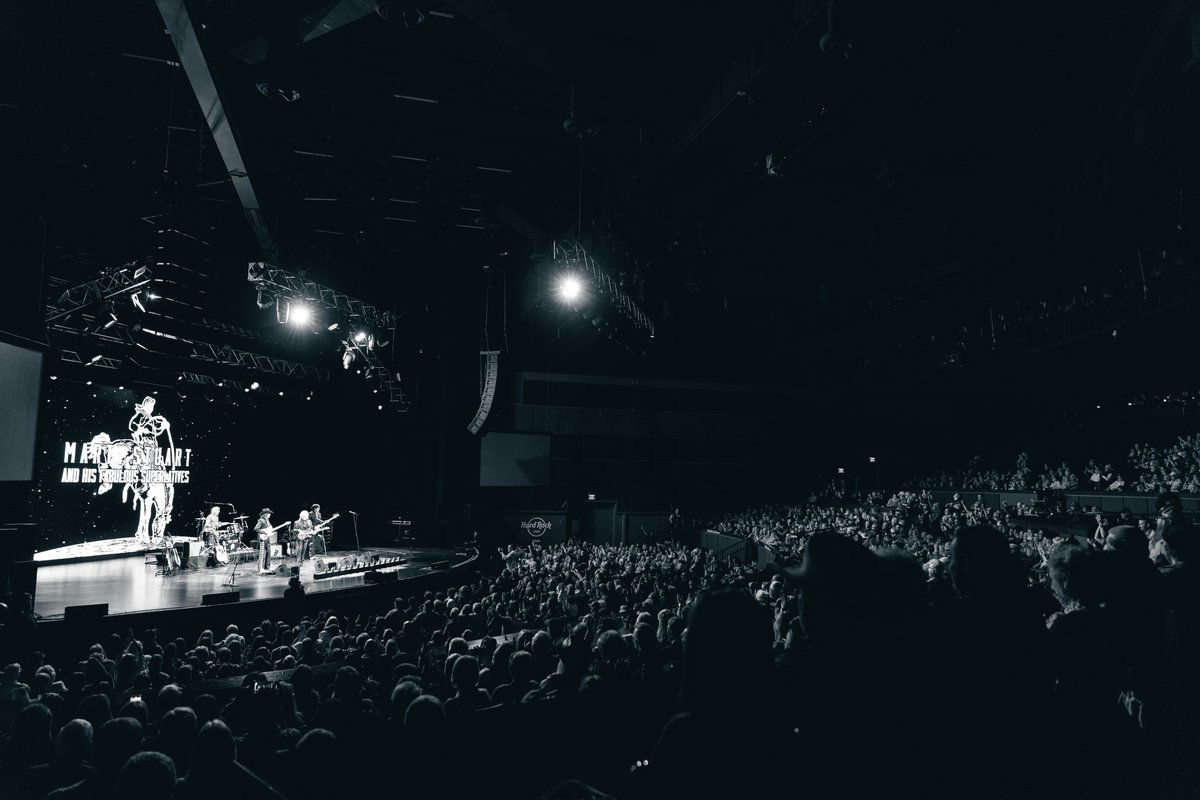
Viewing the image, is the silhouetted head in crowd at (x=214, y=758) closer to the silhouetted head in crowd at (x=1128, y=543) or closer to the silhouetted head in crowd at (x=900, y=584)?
the silhouetted head in crowd at (x=900, y=584)

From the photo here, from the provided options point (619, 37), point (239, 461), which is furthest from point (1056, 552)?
point (239, 461)

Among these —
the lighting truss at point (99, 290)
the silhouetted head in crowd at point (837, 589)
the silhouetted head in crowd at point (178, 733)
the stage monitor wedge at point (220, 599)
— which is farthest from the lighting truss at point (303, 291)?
the silhouetted head in crowd at point (837, 589)

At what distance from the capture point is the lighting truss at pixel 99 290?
960cm

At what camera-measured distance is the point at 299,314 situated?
12.5 metres

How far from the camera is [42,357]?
26.8ft

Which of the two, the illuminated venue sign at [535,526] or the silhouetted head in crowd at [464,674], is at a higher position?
the silhouetted head in crowd at [464,674]

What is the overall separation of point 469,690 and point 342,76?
28.0ft

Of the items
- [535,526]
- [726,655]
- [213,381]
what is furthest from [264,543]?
[726,655]

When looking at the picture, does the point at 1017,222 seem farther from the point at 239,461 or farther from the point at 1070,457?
the point at 239,461

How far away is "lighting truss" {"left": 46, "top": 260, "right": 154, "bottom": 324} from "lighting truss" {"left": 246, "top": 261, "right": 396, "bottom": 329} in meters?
1.74

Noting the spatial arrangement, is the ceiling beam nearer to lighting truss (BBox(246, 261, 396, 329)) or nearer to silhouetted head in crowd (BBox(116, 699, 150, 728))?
lighting truss (BBox(246, 261, 396, 329))

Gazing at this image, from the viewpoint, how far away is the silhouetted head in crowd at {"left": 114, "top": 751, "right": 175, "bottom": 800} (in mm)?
2117

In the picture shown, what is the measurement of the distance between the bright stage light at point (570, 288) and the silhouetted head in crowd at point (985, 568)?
9281 millimetres

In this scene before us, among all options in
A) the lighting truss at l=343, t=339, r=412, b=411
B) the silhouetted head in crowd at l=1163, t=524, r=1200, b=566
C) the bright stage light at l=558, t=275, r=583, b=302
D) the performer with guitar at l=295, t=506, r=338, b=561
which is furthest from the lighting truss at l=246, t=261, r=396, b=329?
the silhouetted head in crowd at l=1163, t=524, r=1200, b=566
